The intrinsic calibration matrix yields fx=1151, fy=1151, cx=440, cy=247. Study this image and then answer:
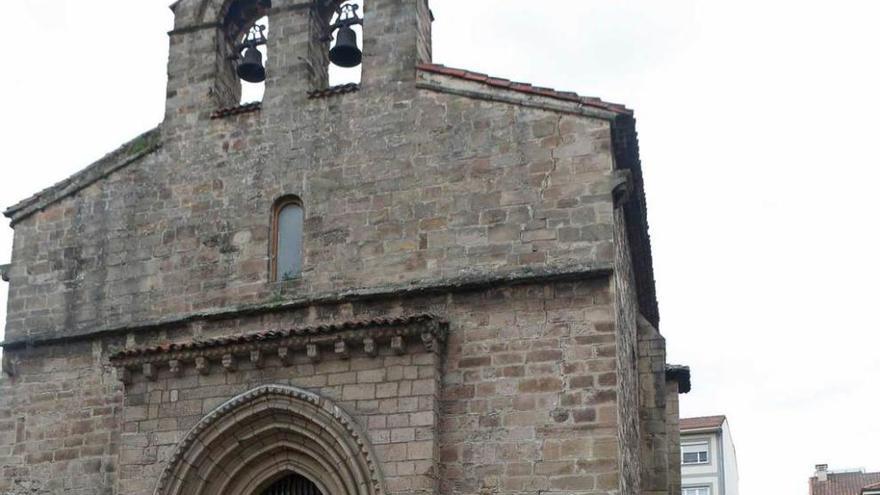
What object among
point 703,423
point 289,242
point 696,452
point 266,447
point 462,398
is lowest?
point 266,447

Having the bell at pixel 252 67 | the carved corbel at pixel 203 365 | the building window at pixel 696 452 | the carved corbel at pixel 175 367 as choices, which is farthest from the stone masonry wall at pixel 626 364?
the building window at pixel 696 452

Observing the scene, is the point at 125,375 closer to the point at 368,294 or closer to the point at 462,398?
the point at 368,294

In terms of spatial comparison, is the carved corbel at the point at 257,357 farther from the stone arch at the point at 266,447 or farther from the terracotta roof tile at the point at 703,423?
the terracotta roof tile at the point at 703,423

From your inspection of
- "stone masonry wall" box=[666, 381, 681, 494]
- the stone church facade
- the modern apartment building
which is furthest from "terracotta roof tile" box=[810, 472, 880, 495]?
the stone church facade

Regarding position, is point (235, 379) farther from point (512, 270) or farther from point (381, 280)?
point (512, 270)

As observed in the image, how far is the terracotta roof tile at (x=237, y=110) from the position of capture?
1325 cm

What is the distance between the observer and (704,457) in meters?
45.8

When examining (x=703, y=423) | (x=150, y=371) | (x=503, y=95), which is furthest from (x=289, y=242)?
(x=703, y=423)

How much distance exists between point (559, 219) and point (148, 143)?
205 inches

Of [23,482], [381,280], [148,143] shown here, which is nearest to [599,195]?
[381,280]

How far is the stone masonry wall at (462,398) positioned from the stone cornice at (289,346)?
0.12 metres

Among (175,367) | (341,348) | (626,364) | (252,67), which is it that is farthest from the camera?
(252,67)

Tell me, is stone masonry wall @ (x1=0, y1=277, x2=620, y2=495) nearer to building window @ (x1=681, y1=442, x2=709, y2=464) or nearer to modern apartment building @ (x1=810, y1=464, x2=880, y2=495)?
modern apartment building @ (x1=810, y1=464, x2=880, y2=495)

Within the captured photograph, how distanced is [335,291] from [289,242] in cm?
99
